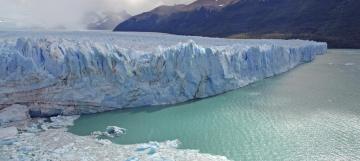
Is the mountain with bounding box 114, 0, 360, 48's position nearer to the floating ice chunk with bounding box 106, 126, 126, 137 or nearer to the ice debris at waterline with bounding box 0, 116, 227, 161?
the floating ice chunk with bounding box 106, 126, 126, 137

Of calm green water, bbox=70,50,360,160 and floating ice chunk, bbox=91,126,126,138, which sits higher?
floating ice chunk, bbox=91,126,126,138

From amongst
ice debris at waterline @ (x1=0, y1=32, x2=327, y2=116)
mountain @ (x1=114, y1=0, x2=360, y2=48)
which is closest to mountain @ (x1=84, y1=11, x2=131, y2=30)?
mountain @ (x1=114, y1=0, x2=360, y2=48)

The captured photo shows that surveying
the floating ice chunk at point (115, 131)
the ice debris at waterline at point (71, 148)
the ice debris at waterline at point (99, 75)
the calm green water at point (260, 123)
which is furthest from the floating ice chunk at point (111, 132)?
the ice debris at waterline at point (99, 75)

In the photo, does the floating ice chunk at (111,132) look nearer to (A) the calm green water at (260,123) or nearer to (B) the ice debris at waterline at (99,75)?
(A) the calm green water at (260,123)

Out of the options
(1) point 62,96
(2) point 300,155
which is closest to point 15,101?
(1) point 62,96

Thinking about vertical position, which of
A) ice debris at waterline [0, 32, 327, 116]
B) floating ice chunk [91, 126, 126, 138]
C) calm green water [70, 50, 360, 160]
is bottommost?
calm green water [70, 50, 360, 160]

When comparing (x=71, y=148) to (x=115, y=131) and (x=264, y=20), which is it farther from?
(x=264, y=20)

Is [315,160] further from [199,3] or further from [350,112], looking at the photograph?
[199,3]
